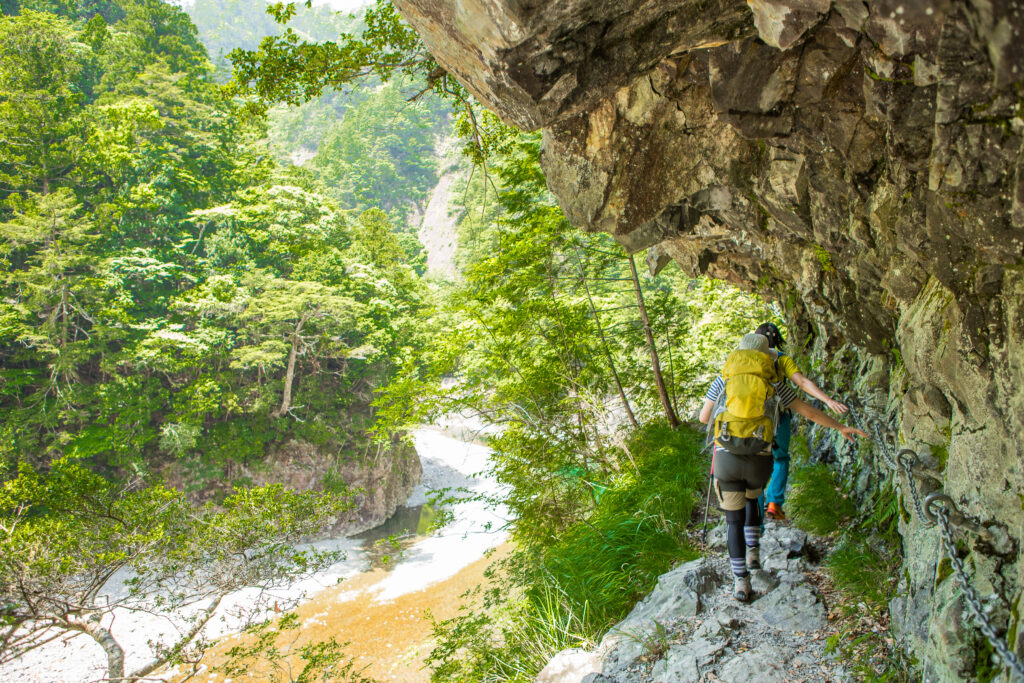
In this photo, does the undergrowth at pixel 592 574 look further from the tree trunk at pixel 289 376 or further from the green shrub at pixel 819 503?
the tree trunk at pixel 289 376

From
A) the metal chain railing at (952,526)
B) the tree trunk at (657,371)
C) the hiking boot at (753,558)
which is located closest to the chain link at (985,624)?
the metal chain railing at (952,526)

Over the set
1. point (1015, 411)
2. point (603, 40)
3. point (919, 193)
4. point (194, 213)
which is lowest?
point (1015, 411)

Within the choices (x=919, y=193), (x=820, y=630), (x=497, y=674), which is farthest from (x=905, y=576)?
(x=497, y=674)

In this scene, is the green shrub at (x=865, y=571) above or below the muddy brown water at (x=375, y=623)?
above

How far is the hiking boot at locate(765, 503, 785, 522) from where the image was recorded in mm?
4363

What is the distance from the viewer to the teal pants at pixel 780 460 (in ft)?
13.1

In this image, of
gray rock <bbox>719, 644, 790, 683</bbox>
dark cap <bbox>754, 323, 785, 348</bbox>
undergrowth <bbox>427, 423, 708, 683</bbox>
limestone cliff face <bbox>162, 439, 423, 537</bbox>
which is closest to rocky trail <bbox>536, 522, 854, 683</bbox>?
gray rock <bbox>719, 644, 790, 683</bbox>

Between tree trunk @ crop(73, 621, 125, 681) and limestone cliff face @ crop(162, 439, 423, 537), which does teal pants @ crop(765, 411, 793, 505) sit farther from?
limestone cliff face @ crop(162, 439, 423, 537)

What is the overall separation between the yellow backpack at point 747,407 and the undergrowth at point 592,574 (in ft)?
5.74

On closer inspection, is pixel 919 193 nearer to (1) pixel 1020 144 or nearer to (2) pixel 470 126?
(1) pixel 1020 144

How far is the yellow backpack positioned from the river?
475 centimetres

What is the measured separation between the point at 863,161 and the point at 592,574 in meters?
3.54

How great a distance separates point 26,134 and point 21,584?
51.5 feet

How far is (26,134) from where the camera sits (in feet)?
56.4
